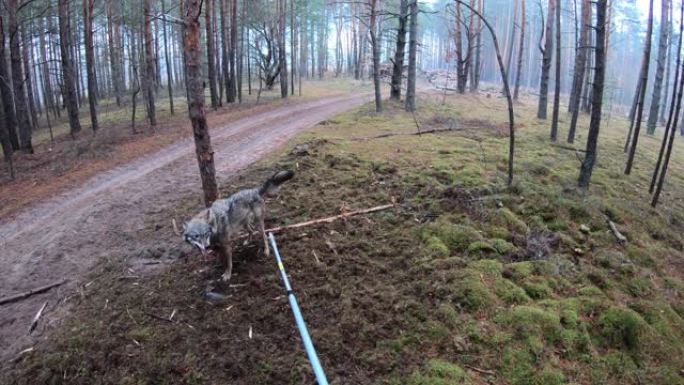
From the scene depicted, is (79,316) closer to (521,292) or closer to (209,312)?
(209,312)

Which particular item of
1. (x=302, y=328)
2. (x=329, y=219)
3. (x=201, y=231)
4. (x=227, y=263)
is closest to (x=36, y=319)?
(x=227, y=263)

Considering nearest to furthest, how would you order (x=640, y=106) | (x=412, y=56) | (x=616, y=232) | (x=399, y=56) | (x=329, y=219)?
(x=329, y=219) < (x=616, y=232) < (x=640, y=106) < (x=412, y=56) < (x=399, y=56)

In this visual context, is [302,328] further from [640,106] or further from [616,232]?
[640,106]

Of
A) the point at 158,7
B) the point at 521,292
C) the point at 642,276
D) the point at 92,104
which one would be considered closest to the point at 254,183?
the point at 521,292

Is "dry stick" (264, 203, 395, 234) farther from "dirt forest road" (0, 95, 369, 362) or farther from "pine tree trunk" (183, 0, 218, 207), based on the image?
"dirt forest road" (0, 95, 369, 362)

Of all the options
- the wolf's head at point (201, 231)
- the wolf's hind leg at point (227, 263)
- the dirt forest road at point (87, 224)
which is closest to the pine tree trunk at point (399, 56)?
the dirt forest road at point (87, 224)

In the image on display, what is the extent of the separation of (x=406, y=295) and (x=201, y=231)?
106 inches

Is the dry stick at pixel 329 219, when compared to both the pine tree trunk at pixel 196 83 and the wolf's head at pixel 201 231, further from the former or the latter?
the wolf's head at pixel 201 231

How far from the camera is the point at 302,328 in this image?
13.6 ft

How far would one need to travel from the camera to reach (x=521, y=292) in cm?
560

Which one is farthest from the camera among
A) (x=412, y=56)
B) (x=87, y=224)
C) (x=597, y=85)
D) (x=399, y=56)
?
(x=399, y=56)

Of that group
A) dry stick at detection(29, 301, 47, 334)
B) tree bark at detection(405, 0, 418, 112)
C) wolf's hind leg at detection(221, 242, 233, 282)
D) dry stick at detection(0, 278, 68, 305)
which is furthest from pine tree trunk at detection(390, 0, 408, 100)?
dry stick at detection(29, 301, 47, 334)

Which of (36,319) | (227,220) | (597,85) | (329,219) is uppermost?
(597,85)

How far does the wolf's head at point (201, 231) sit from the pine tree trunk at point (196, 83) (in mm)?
1492
